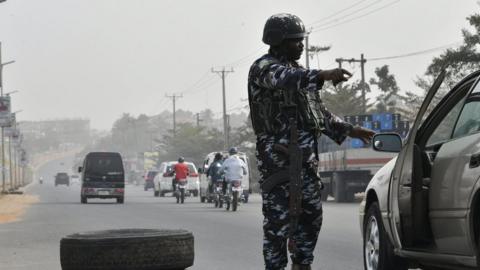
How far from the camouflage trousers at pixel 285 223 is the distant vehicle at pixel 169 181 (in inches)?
1698

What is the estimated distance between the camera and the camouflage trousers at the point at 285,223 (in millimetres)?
6184

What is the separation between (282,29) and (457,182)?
143 centimetres

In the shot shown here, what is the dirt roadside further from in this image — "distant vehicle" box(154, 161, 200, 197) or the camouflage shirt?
the camouflage shirt

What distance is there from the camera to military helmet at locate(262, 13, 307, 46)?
621 centimetres

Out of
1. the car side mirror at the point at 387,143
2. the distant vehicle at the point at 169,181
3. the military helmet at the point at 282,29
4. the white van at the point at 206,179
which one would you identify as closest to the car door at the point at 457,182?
the car side mirror at the point at 387,143

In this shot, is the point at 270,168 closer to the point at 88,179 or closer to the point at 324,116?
the point at 324,116

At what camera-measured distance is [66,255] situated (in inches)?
254

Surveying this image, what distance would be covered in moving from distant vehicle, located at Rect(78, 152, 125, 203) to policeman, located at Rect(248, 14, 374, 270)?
34689 millimetres

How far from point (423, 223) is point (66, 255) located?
2.37 metres

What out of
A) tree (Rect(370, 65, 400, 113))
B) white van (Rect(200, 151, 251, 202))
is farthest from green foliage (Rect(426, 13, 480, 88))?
tree (Rect(370, 65, 400, 113))

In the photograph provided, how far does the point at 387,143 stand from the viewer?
26.7 feet

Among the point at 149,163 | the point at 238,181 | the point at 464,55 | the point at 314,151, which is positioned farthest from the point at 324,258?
the point at 149,163

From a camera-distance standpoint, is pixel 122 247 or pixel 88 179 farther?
pixel 88 179

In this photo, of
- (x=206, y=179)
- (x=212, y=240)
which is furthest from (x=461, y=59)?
(x=212, y=240)
